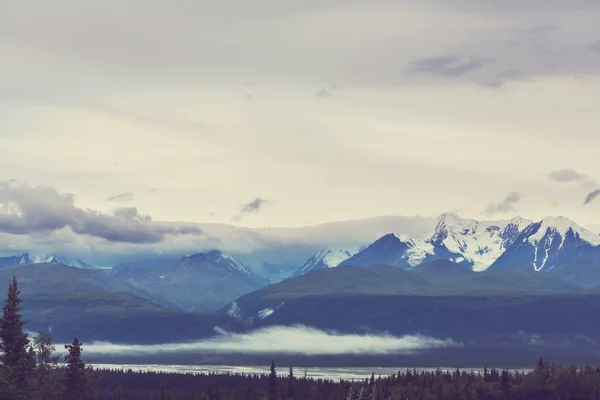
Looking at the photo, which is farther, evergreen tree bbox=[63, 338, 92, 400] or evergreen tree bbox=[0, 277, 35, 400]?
evergreen tree bbox=[63, 338, 92, 400]

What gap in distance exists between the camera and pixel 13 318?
100062mm

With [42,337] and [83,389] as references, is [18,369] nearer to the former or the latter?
[83,389]

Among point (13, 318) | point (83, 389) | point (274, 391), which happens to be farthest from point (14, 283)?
point (274, 391)

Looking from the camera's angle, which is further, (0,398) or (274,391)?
(274,391)

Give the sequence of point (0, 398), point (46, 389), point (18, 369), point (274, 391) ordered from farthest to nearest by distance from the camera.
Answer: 1. point (274, 391)
2. point (46, 389)
3. point (18, 369)
4. point (0, 398)

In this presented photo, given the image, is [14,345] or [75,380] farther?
[75,380]

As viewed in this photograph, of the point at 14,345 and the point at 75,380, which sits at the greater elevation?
the point at 14,345

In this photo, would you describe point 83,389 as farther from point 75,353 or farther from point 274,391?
point 274,391

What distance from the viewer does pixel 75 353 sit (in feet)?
332

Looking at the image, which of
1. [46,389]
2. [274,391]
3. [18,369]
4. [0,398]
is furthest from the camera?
[274,391]

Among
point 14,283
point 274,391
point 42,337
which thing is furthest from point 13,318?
point 274,391

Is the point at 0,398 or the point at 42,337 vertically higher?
the point at 42,337

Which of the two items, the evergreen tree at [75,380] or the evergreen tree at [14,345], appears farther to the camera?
the evergreen tree at [75,380]

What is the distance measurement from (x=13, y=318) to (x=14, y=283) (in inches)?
140
